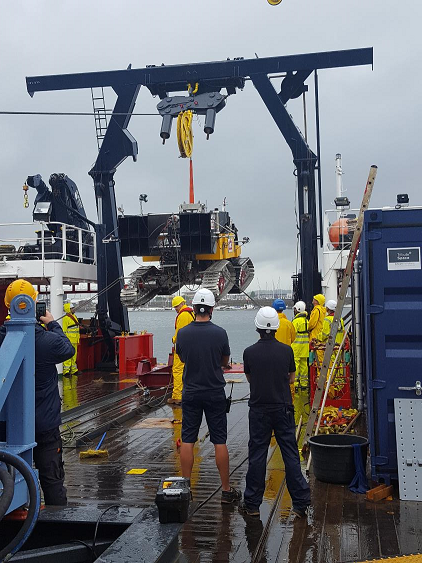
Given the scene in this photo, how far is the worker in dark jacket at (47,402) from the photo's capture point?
4.61 metres

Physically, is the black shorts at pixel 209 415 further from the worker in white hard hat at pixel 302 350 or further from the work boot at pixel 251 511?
the worker in white hard hat at pixel 302 350

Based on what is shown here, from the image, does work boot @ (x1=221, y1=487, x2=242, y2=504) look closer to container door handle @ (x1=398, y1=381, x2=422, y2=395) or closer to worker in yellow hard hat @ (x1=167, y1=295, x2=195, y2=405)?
container door handle @ (x1=398, y1=381, x2=422, y2=395)

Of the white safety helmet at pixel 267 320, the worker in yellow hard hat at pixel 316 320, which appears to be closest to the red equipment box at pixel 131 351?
the worker in yellow hard hat at pixel 316 320

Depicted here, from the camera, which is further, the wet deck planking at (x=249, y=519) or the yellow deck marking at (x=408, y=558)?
the wet deck planking at (x=249, y=519)

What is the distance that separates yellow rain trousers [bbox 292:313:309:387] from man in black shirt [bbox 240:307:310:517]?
727 cm

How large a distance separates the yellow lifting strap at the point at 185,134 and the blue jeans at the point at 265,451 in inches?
428

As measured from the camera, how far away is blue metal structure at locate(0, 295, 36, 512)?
3775 mm

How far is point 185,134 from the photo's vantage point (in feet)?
50.3

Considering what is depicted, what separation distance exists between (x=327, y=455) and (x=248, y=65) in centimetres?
1260

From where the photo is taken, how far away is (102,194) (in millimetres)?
17281

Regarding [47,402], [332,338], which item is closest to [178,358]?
[332,338]

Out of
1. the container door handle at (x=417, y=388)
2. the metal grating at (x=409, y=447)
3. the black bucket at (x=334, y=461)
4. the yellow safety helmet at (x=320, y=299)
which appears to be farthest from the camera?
the yellow safety helmet at (x=320, y=299)

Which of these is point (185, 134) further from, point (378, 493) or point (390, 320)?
point (378, 493)

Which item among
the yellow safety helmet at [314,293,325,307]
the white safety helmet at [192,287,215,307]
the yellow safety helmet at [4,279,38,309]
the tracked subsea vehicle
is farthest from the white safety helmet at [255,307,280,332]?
the tracked subsea vehicle
